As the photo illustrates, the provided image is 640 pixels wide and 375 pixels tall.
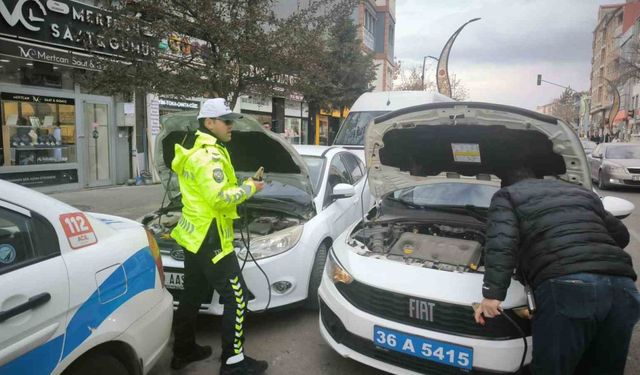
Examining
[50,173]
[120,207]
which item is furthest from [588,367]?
[50,173]

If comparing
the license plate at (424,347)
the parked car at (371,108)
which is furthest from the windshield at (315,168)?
the parked car at (371,108)

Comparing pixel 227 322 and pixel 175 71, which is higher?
pixel 175 71

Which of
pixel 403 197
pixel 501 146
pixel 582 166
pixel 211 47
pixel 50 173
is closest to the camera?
pixel 582 166

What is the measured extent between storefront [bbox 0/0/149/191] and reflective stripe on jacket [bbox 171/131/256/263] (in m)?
6.70

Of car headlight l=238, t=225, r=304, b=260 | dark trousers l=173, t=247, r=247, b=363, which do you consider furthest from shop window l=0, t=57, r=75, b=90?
dark trousers l=173, t=247, r=247, b=363

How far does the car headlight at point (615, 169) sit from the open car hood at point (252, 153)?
37.2 ft

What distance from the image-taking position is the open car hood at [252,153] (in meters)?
3.99

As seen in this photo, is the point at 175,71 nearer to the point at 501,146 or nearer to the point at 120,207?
the point at 120,207

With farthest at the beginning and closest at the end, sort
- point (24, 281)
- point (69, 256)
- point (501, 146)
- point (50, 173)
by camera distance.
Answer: point (50, 173), point (501, 146), point (69, 256), point (24, 281)

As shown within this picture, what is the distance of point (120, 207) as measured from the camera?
8.84 meters

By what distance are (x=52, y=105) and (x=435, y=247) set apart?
10.1 metres

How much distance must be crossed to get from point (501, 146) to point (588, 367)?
1651 mm

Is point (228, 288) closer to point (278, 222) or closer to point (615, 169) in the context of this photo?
point (278, 222)

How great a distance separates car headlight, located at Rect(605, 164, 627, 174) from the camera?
40.7 ft
